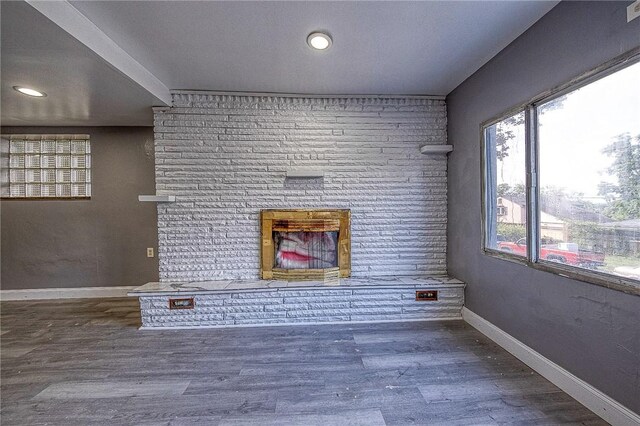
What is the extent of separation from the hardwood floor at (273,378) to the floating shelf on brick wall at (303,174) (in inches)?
56.2

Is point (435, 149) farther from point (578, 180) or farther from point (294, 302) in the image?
point (294, 302)

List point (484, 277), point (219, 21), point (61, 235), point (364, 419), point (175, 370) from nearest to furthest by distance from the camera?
point (364, 419)
point (219, 21)
point (175, 370)
point (484, 277)
point (61, 235)

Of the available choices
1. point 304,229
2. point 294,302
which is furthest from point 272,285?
point 304,229

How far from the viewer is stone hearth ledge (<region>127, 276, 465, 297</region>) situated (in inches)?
94.1

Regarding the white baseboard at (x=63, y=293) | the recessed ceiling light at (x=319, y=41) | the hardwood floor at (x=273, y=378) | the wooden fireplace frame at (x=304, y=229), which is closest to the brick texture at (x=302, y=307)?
the hardwood floor at (x=273, y=378)

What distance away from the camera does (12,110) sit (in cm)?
272

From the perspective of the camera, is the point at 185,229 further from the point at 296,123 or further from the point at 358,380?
the point at 358,380

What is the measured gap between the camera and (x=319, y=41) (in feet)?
5.98

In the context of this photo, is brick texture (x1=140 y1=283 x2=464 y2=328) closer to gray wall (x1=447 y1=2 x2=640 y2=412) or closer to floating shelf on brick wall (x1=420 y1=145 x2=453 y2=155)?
gray wall (x1=447 y1=2 x2=640 y2=412)

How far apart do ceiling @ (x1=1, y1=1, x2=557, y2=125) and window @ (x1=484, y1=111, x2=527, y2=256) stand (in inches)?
23.8

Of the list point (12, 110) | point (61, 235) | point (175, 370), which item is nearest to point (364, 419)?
point (175, 370)

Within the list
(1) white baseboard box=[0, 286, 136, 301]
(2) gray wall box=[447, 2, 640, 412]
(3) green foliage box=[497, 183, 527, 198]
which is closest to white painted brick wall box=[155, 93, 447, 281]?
(2) gray wall box=[447, 2, 640, 412]

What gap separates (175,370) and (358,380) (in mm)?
1222

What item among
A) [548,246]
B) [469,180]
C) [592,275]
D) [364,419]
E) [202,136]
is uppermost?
[202,136]
